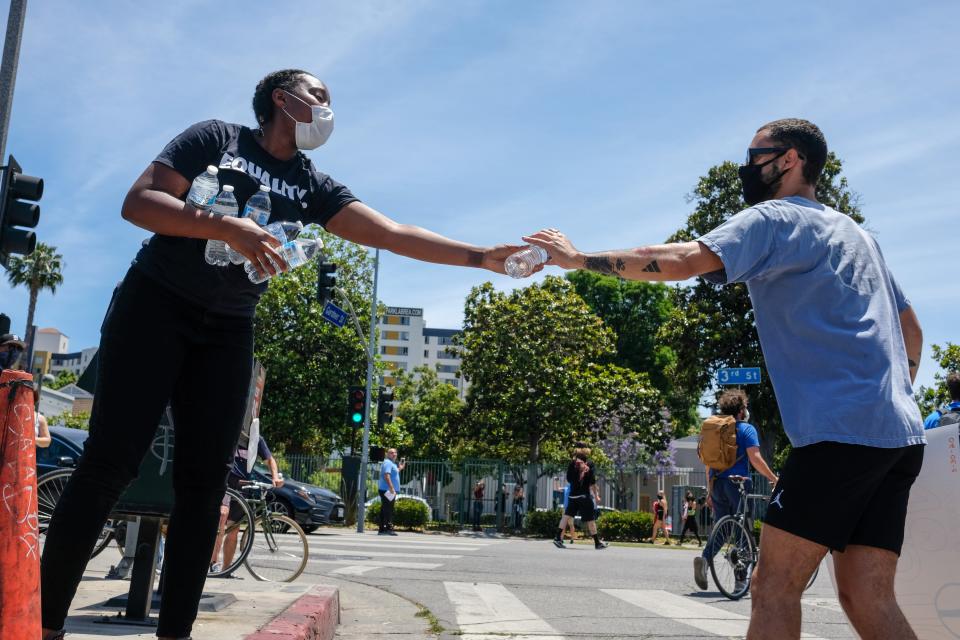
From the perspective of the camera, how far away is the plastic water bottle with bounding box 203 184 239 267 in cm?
271

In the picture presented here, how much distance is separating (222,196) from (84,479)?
0.91 metres

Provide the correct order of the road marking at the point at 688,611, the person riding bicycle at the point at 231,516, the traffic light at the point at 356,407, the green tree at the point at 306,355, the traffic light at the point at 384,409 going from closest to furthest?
the road marking at the point at 688,611 → the person riding bicycle at the point at 231,516 → the traffic light at the point at 356,407 → the traffic light at the point at 384,409 → the green tree at the point at 306,355

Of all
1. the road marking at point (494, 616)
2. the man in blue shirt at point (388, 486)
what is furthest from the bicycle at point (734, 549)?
the man in blue shirt at point (388, 486)

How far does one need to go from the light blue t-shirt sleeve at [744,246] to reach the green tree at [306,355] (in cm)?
3339

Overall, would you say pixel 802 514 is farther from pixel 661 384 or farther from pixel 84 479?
pixel 661 384

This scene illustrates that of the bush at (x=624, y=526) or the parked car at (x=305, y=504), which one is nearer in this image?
the parked car at (x=305, y=504)

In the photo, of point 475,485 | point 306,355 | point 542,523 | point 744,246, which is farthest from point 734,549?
point 306,355

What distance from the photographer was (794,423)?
2658mm

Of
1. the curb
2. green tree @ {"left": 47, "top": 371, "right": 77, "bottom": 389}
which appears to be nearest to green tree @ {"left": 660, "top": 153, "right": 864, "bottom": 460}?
the curb

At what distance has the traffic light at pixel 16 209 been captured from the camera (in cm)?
877

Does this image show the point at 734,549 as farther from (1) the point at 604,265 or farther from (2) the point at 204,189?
(2) the point at 204,189

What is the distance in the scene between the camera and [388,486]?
20.2 m

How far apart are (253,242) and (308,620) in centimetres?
247

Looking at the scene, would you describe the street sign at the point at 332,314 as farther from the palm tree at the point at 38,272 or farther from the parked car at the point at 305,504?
the palm tree at the point at 38,272
